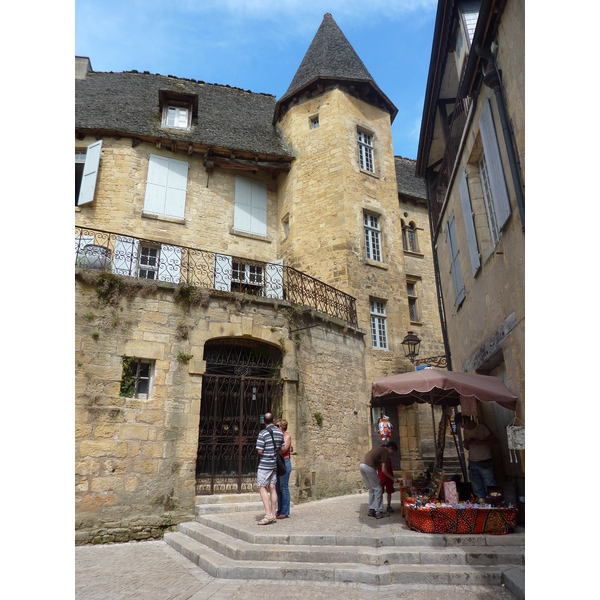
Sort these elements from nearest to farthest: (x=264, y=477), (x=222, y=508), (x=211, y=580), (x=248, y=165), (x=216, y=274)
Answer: (x=211, y=580) < (x=264, y=477) < (x=222, y=508) < (x=216, y=274) < (x=248, y=165)

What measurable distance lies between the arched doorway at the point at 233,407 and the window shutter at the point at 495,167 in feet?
16.9

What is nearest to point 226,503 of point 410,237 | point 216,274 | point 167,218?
point 216,274

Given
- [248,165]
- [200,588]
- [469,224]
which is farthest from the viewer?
[248,165]

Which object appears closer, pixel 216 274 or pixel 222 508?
pixel 222 508

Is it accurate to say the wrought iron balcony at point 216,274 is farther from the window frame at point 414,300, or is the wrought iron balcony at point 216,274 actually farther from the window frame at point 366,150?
the window frame at point 414,300

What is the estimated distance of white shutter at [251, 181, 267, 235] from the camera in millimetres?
14914

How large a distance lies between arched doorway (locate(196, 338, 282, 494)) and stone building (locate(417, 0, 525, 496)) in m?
3.89

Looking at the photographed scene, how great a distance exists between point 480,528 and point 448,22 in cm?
779

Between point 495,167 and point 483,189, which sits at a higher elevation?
point 483,189

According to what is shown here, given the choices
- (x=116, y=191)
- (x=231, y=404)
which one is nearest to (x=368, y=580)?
(x=231, y=404)

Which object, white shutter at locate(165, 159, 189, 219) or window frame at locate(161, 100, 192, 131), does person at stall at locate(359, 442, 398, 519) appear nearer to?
white shutter at locate(165, 159, 189, 219)

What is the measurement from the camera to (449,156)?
27.8ft

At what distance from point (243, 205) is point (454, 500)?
11.6 meters

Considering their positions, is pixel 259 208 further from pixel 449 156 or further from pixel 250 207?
pixel 449 156
